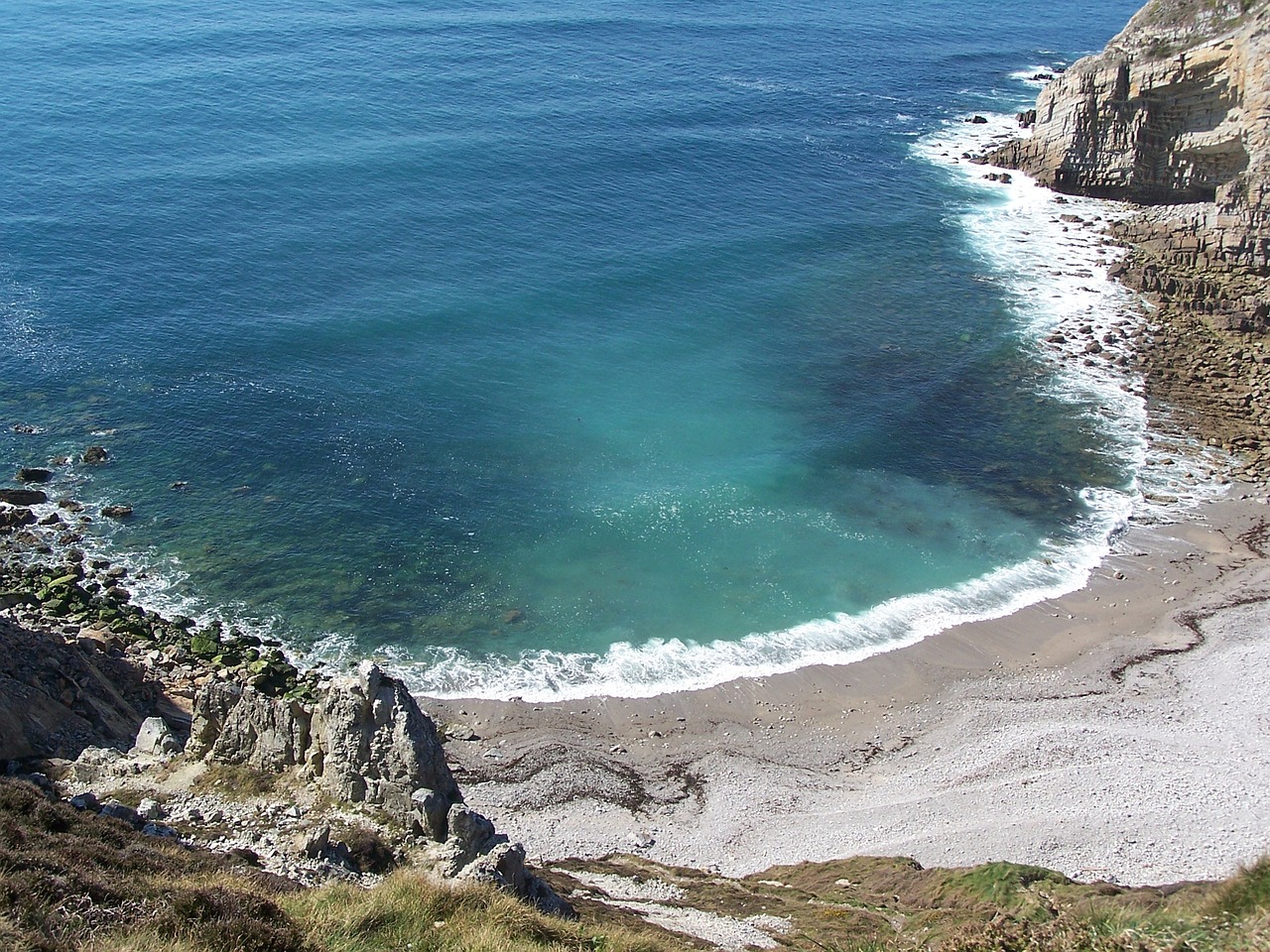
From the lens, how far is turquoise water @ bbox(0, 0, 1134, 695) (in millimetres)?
Answer: 52156

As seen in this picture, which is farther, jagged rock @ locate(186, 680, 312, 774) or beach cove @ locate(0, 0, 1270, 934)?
beach cove @ locate(0, 0, 1270, 934)

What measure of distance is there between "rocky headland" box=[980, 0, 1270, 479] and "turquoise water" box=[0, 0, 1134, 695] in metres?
7.86

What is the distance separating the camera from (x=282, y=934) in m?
20.0

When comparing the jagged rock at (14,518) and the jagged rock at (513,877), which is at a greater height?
the jagged rock at (513,877)

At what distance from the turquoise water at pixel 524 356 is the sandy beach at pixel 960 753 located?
9.32 feet

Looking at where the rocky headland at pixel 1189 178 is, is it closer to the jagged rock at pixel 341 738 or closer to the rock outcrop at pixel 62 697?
the jagged rock at pixel 341 738

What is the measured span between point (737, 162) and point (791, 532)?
189 feet

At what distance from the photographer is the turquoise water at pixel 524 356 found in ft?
171

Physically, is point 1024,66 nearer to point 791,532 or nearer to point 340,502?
point 791,532

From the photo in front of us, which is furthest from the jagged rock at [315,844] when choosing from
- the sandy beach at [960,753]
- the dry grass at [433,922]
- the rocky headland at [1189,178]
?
the rocky headland at [1189,178]

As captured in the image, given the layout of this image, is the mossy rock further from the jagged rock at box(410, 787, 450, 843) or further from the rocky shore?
the jagged rock at box(410, 787, 450, 843)

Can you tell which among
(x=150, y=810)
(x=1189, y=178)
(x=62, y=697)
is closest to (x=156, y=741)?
(x=150, y=810)

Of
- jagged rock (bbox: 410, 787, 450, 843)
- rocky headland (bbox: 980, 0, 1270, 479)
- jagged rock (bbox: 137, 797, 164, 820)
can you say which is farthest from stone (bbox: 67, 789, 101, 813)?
rocky headland (bbox: 980, 0, 1270, 479)

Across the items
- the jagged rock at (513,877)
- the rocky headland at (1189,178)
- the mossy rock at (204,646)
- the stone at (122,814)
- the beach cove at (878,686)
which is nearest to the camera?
the jagged rock at (513,877)
